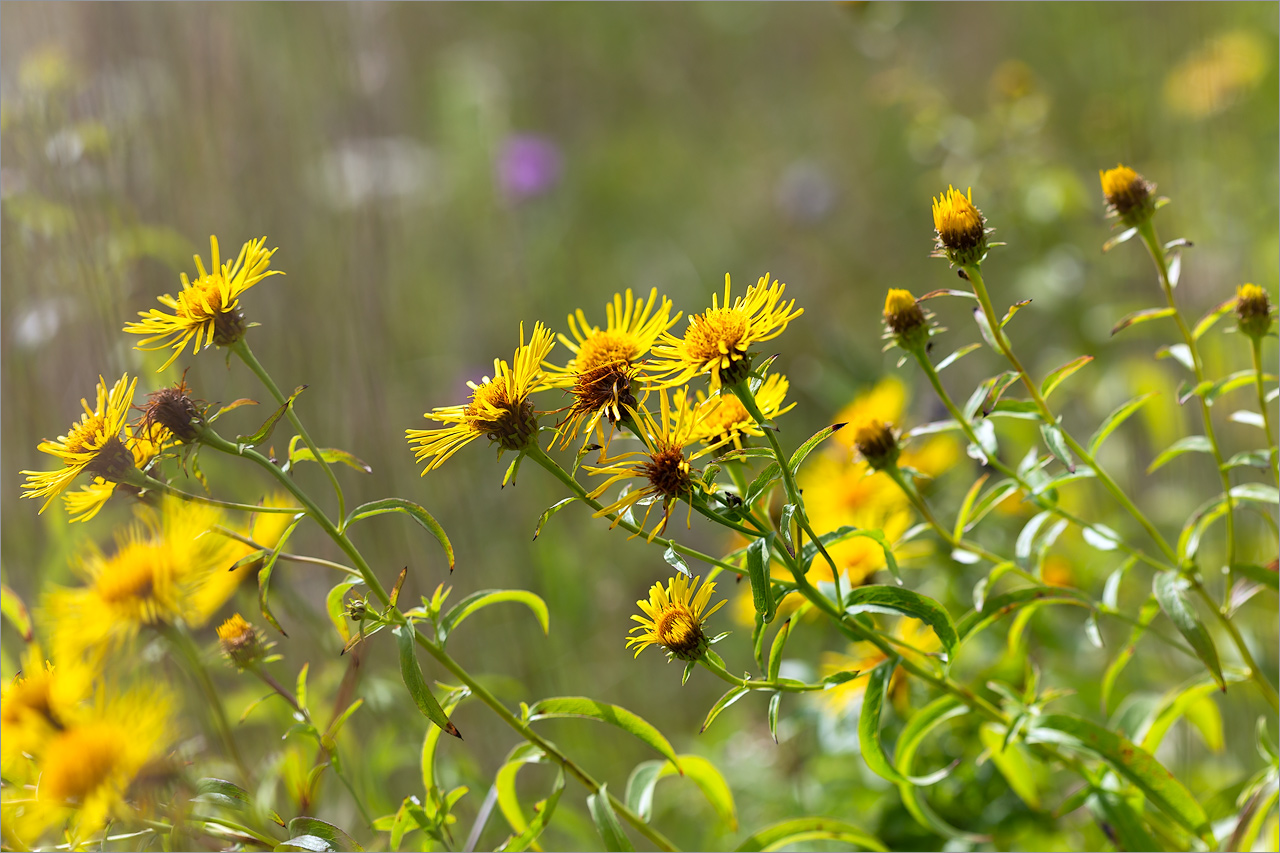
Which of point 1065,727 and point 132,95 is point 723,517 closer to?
point 1065,727

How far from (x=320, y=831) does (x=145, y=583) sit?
243 millimetres

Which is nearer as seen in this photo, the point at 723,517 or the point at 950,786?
the point at 723,517

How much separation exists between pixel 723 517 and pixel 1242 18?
8.99 ft

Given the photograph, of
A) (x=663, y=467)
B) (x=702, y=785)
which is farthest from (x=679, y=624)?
(x=702, y=785)

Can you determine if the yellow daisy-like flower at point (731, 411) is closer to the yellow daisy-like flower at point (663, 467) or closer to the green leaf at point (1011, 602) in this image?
the yellow daisy-like flower at point (663, 467)

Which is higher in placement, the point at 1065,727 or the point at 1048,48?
the point at 1048,48

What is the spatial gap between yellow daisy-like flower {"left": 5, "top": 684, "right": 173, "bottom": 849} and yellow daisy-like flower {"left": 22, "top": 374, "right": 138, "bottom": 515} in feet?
0.43

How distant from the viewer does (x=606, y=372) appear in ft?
1.87

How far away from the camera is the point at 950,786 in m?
1.02

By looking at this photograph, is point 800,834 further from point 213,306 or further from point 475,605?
point 213,306

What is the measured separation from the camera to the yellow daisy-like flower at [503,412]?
551 mm

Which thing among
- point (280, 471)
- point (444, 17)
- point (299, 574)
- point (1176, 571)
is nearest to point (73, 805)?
point (280, 471)

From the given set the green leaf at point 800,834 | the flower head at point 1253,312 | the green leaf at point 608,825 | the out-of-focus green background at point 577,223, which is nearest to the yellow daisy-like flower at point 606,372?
the green leaf at point 608,825

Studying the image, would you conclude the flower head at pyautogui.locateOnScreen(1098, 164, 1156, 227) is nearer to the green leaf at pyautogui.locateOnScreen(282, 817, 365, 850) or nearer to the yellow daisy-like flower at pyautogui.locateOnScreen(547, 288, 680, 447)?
the yellow daisy-like flower at pyautogui.locateOnScreen(547, 288, 680, 447)
